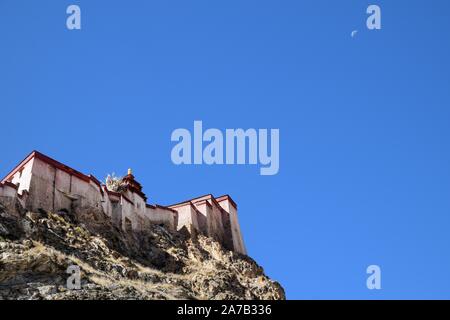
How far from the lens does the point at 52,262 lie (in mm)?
29266

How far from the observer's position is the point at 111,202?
41.4m

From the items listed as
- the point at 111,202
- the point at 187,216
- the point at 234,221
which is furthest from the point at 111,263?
Answer: the point at 234,221

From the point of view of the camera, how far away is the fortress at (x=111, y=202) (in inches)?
1409

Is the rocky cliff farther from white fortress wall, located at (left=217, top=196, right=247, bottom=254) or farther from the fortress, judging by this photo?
white fortress wall, located at (left=217, top=196, right=247, bottom=254)

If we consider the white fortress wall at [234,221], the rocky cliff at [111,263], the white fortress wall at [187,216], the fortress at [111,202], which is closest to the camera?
the rocky cliff at [111,263]

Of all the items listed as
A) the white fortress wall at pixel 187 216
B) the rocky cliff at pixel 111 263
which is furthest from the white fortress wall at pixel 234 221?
the rocky cliff at pixel 111 263

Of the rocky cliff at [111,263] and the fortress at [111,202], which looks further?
the fortress at [111,202]

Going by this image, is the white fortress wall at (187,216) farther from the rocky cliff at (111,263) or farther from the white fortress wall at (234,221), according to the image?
the white fortress wall at (234,221)

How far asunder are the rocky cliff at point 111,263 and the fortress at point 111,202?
2.82 feet

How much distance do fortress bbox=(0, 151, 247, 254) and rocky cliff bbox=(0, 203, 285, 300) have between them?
2.82 feet

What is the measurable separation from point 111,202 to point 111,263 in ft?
27.9

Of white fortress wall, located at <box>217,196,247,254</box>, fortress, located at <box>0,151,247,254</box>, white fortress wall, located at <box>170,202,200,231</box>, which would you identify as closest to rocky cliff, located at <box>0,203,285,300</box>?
fortress, located at <box>0,151,247,254</box>

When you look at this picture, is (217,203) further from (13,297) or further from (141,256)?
(13,297)

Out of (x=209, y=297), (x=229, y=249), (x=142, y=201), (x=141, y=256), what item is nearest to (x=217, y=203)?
(x=229, y=249)
